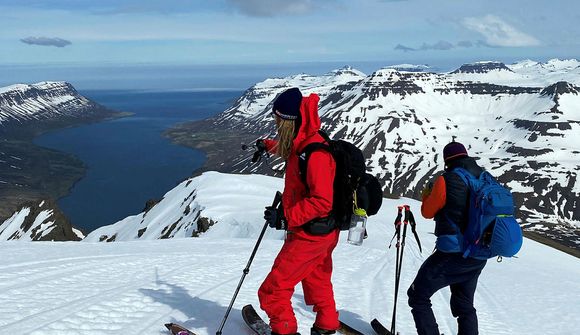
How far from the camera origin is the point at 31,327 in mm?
7355

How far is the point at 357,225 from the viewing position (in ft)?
21.0

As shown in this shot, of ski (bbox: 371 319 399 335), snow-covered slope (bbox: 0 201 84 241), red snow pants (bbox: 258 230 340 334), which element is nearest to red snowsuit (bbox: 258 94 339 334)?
red snow pants (bbox: 258 230 340 334)

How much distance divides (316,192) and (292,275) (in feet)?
4.25

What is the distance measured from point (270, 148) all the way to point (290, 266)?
5.36ft

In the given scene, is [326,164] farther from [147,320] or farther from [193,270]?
[193,270]

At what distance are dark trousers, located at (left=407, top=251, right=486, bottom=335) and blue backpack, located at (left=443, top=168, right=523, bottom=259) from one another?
31 centimetres

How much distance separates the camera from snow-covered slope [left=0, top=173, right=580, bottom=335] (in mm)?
8016

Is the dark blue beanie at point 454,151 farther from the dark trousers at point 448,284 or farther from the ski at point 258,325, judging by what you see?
the ski at point 258,325

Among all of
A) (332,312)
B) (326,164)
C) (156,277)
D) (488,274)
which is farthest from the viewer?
(488,274)

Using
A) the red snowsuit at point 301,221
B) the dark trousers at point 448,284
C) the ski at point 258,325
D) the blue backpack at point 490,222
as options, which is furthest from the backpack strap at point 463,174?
the ski at point 258,325

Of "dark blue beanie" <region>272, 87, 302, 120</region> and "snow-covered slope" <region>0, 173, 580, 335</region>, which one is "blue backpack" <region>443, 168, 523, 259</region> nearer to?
"dark blue beanie" <region>272, 87, 302, 120</region>

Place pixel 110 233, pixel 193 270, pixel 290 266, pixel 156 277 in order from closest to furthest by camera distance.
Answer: pixel 290 266
pixel 156 277
pixel 193 270
pixel 110 233

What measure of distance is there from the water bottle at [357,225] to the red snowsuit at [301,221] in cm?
26

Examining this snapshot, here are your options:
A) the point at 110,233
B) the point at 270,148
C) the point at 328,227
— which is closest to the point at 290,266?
the point at 328,227
